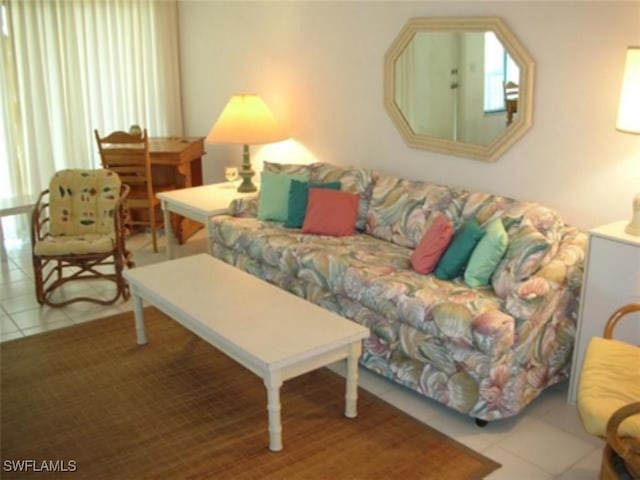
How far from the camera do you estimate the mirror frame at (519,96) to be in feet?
11.8

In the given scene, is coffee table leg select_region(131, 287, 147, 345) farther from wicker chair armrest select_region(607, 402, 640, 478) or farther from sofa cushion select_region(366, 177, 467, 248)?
wicker chair armrest select_region(607, 402, 640, 478)

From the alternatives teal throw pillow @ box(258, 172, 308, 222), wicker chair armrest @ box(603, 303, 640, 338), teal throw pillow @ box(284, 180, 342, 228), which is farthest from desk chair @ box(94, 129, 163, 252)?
wicker chair armrest @ box(603, 303, 640, 338)

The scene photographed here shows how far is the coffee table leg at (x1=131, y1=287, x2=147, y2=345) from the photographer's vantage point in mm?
3820

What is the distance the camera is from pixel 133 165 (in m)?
5.58

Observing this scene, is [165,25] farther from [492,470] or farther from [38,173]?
[492,470]

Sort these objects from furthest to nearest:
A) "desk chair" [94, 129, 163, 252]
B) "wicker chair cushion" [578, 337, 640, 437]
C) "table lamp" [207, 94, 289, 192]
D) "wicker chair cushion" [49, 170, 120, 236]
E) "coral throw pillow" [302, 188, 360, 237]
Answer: "desk chair" [94, 129, 163, 252] → "table lamp" [207, 94, 289, 192] → "wicker chair cushion" [49, 170, 120, 236] → "coral throw pillow" [302, 188, 360, 237] → "wicker chair cushion" [578, 337, 640, 437]

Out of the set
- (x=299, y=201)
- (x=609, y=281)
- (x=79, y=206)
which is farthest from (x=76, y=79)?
(x=609, y=281)

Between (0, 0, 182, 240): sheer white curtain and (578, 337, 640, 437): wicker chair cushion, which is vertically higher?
(0, 0, 182, 240): sheer white curtain

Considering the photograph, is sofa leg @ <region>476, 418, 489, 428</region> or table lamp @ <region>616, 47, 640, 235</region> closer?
table lamp @ <region>616, 47, 640, 235</region>

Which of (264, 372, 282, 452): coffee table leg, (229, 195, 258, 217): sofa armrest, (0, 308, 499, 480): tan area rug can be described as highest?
(229, 195, 258, 217): sofa armrest

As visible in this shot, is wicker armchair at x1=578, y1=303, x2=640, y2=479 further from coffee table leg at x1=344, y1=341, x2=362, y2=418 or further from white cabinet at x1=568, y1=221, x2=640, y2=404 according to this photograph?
coffee table leg at x1=344, y1=341, x2=362, y2=418

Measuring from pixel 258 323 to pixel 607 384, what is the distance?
1.45 metres

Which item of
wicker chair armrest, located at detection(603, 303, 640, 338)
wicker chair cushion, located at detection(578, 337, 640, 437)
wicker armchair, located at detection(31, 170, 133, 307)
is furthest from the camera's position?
wicker armchair, located at detection(31, 170, 133, 307)

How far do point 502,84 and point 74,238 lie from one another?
282cm
